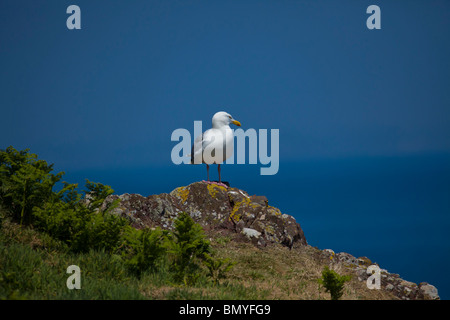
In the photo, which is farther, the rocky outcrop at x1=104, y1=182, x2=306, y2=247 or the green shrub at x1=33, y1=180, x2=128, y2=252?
the rocky outcrop at x1=104, y1=182, x2=306, y2=247

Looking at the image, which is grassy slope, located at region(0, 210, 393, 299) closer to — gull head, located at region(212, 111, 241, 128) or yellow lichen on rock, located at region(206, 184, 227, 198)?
yellow lichen on rock, located at region(206, 184, 227, 198)

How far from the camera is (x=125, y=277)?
6453 millimetres

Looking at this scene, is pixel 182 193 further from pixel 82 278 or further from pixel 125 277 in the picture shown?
pixel 82 278

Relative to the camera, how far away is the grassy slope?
5.64m

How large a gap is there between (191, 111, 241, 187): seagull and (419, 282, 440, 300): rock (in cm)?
604

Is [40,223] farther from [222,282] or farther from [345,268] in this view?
[345,268]

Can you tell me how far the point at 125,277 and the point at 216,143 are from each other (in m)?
5.81

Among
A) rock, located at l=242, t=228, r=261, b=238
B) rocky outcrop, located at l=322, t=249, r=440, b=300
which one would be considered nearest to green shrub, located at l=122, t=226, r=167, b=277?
rock, located at l=242, t=228, r=261, b=238

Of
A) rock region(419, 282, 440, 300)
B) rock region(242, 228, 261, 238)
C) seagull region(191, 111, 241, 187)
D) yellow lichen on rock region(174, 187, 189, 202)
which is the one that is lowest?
rock region(419, 282, 440, 300)

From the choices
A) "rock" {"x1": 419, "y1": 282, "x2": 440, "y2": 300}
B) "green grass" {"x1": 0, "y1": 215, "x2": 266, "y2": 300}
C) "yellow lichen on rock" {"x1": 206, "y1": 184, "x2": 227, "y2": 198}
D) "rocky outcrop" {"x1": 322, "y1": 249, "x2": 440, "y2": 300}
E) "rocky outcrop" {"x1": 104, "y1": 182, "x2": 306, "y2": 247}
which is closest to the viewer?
"green grass" {"x1": 0, "y1": 215, "x2": 266, "y2": 300}

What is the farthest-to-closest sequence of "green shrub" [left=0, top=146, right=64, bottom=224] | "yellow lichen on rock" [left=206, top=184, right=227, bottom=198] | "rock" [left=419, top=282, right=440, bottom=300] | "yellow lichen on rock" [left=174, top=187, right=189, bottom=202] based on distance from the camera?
"yellow lichen on rock" [left=206, top=184, right=227, bottom=198] < "yellow lichen on rock" [left=174, top=187, right=189, bottom=202] < "rock" [left=419, top=282, right=440, bottom=300] < "green shrub" [left=0, top=146, right=64, bottom=224]

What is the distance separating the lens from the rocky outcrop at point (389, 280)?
339 inches

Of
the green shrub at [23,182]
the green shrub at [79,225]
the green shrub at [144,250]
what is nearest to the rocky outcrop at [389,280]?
the green shrub at [144,250]
